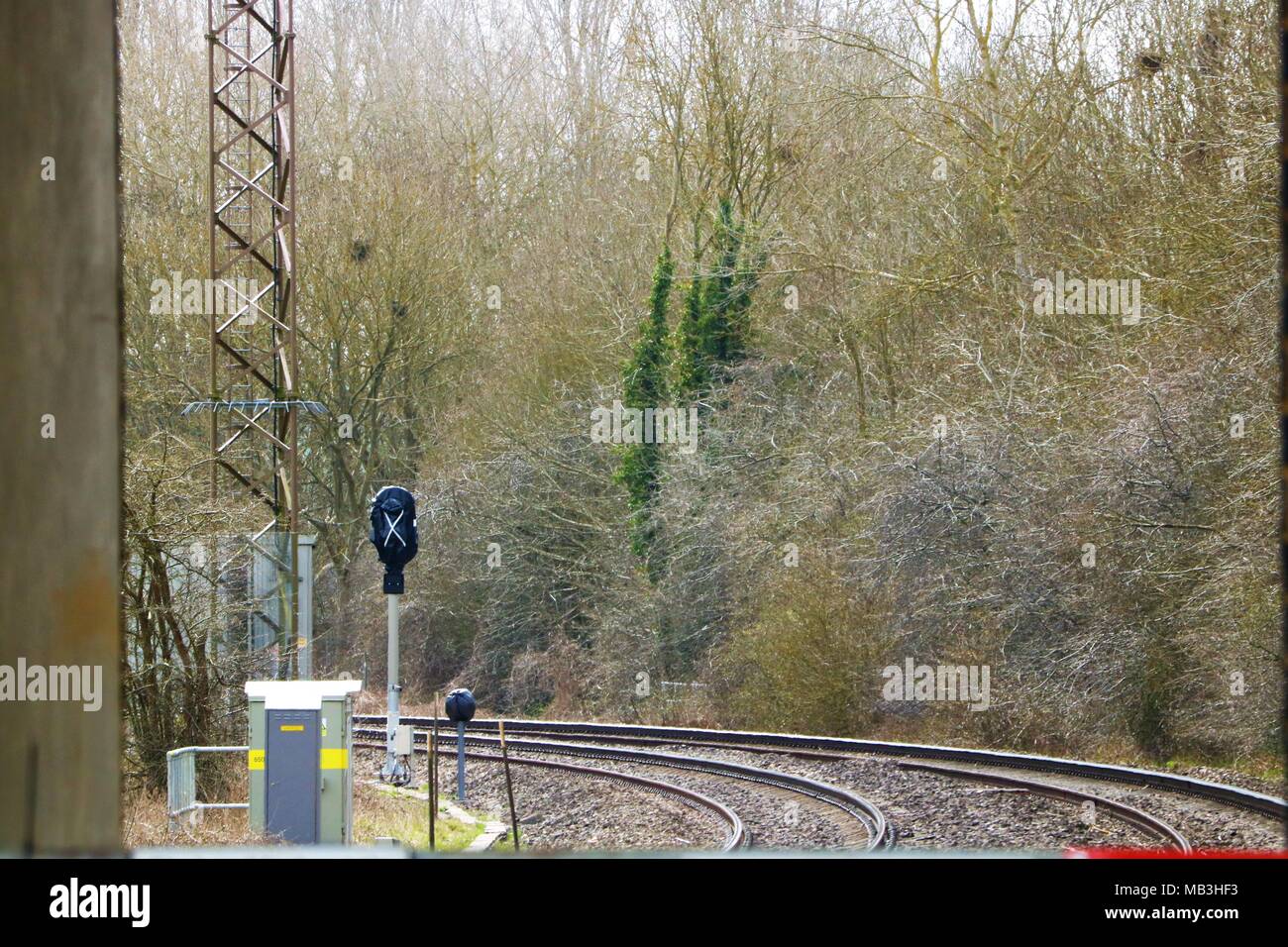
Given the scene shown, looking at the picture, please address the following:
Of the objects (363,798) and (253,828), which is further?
(363,798)

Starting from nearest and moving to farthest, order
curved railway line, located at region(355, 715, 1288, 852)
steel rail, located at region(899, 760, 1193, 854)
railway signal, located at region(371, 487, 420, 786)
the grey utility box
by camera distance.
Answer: steel rail, located at region(899, 760, 1193, 854)
the grey utility box
curved railway line, located at region(355, 715, 1288, 852)
railway signal, located at region(371, 487, 420, 786)

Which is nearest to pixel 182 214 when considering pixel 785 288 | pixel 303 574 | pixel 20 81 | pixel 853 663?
pixel 785 288

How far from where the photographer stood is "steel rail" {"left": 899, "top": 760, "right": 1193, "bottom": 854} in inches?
384

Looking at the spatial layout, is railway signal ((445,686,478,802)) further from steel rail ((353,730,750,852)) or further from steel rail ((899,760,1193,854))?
steel rail ((899,760,1193,854))

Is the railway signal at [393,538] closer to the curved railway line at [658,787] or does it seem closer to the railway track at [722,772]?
the curved railway line at [658,787]

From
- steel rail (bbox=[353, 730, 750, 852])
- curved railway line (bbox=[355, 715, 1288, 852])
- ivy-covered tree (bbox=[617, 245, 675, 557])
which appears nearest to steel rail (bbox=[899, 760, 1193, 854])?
curved railway line (bbox=[355, 715, 1288, 852])

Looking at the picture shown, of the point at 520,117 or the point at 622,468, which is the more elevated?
the point at 520,117

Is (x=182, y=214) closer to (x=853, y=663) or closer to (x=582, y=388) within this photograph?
(x=582, y=388)

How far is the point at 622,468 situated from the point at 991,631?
10.5m

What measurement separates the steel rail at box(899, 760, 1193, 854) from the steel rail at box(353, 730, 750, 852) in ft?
8.19

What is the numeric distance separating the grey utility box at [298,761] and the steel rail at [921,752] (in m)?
6.50

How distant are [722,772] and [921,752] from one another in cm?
223

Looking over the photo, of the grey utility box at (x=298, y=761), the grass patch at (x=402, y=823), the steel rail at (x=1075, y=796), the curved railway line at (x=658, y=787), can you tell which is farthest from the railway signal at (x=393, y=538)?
the steel rail at (x=1075, y=796)
